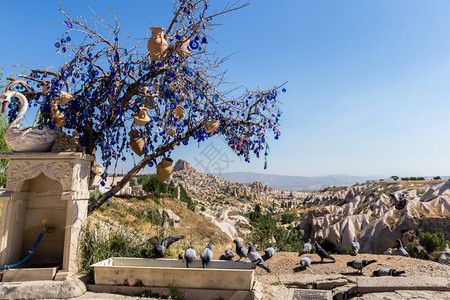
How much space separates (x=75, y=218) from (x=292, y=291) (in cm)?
412

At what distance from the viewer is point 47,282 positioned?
4695mm

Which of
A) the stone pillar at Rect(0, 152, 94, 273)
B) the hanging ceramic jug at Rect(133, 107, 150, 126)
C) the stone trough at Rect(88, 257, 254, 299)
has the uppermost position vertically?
the hanging ceramic jug at Rect(133, 107, 150, 126)

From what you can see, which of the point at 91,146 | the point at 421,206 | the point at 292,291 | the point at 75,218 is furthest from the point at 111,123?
the point at 421,206

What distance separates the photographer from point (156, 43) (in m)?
5.28

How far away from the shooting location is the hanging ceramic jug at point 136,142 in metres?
6.13

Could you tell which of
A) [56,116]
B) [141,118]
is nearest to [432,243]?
[141,118]

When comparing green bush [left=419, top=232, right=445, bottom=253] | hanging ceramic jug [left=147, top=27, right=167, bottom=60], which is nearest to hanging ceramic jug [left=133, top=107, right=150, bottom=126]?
hanging ceramic jug [left=147, top=27, right=167, bottom=60]

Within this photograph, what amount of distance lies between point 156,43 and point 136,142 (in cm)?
205

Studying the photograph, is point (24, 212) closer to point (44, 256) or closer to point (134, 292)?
point (44, 256)

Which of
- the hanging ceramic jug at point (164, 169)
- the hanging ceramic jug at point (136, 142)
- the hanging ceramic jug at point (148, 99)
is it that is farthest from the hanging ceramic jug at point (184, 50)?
the hanging ceramic jug at point (164, 169)

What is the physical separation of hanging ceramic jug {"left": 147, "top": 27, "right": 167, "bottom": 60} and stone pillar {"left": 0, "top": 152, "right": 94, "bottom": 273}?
225cm

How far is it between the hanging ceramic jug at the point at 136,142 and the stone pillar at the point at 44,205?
87 cm

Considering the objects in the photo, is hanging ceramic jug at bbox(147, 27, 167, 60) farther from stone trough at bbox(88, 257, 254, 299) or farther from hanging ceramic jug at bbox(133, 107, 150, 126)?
stone trough at bbox(88, 257, 254, 299)

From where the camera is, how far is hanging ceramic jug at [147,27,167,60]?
17.4 ft
